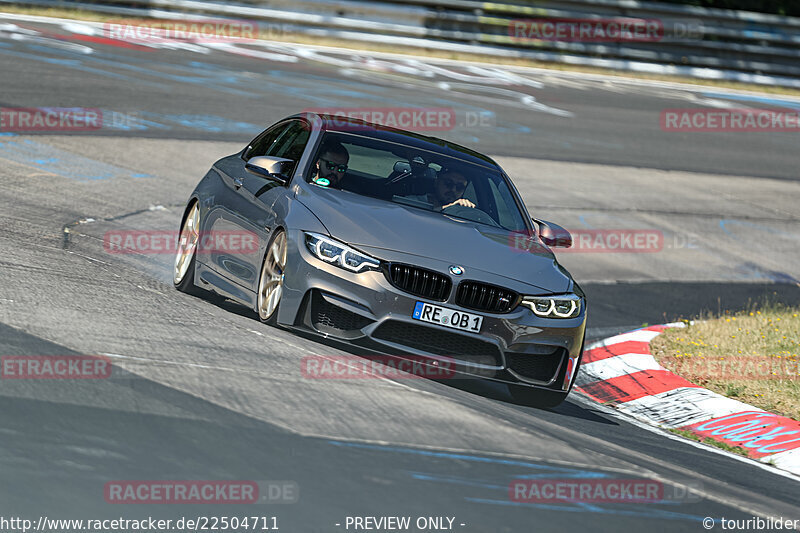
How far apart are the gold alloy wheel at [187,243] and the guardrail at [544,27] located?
49.3 feet

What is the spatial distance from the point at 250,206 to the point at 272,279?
87 cm

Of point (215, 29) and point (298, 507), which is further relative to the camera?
point (215, 29)

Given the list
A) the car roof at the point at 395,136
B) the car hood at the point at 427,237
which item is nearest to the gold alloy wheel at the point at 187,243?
the car roof at the point at 395,136

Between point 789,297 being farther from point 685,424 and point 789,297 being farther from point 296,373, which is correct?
point 296,373

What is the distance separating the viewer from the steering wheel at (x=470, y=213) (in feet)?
25.6

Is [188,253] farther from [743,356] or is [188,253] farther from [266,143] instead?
[743,356]

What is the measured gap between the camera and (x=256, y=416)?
209 inches

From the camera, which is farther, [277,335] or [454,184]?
[454,184]

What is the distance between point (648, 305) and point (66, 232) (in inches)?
232

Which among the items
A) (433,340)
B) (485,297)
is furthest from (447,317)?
(485,297)

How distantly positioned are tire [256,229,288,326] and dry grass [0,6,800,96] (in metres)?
16.9

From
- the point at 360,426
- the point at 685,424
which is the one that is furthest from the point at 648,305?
the point at 360,426

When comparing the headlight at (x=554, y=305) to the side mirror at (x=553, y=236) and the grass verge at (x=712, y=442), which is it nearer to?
the side mirror at (x=553, y=236)

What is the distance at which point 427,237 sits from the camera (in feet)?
22.9
